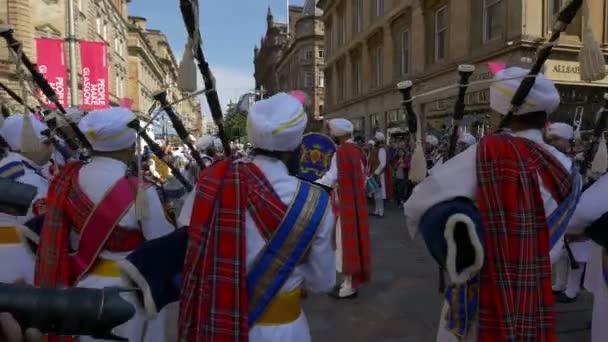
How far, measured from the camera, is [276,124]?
6.08ft

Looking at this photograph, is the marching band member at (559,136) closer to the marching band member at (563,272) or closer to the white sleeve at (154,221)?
the marching band member at (563,272)

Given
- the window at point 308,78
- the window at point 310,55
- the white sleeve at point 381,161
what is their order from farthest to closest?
1. the window at point 308,78
2. the window at point 310,55
3. the white sleeve at point 381,161

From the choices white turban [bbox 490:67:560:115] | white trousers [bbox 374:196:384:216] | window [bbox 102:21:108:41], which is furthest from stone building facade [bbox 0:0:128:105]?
white turban [bbox 490:67:560:115]

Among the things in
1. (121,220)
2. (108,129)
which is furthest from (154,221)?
(108,129)

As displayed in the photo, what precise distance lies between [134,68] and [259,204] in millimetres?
54162

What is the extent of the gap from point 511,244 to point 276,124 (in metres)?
1.07

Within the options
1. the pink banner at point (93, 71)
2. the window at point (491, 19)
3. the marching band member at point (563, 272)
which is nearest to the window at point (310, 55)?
the window at point (491, 19)

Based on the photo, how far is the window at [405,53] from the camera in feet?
60.7

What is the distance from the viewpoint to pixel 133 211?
2344 mm

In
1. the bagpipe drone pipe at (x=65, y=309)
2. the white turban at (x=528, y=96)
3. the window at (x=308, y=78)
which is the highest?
the window at (x=308, y=78)

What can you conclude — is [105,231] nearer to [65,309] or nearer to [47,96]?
[47,96]

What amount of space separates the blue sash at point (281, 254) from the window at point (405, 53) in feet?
58.1

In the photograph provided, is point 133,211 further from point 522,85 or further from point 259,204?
point 522,85

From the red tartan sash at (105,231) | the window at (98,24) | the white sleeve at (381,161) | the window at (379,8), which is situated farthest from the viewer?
the window at (98,24)
